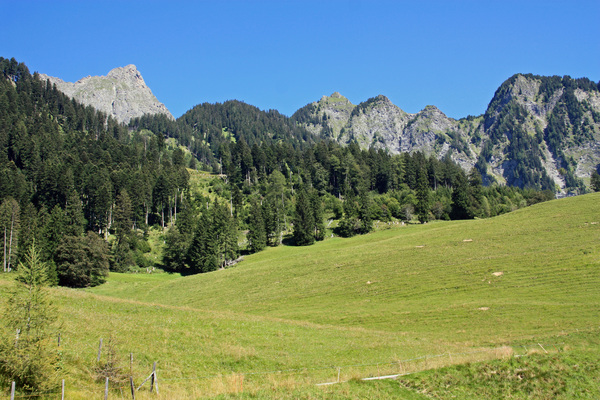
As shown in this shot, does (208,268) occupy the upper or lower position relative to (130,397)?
upper

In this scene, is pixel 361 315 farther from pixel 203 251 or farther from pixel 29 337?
pixel 203 251

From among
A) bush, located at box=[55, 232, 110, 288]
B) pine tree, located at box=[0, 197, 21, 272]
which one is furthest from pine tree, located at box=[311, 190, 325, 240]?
pine tree, located at box=[0, 197, 21, 272]

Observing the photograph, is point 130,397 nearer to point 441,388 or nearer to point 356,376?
point 356,376

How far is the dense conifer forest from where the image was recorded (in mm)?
87062

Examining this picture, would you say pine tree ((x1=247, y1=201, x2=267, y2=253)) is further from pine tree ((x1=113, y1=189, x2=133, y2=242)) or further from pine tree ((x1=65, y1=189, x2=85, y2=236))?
pine tree ((x1=65, y1=189, x2=85, y2=236))

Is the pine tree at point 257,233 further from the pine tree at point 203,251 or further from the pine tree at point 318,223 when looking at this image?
the pine tree at point 318,223

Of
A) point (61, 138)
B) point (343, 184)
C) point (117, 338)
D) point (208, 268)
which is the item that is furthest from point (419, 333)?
point (61, 138)

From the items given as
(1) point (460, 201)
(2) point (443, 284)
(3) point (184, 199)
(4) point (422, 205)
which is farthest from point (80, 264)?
(1) point (460, 201)

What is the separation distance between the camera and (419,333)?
1353 inches

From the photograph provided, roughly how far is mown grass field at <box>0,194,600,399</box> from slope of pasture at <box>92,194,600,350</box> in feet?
0.74

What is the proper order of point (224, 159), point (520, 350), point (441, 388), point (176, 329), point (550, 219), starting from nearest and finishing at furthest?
point (441, 388) < point (520, 350) < point (176, 329) < point (550, 219) < point (224, 159)

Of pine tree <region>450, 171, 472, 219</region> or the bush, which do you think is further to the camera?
pine tree <region>450, 171, 472, 219</region>

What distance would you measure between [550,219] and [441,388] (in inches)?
2795

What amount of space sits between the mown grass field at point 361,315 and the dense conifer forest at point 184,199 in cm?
1471
